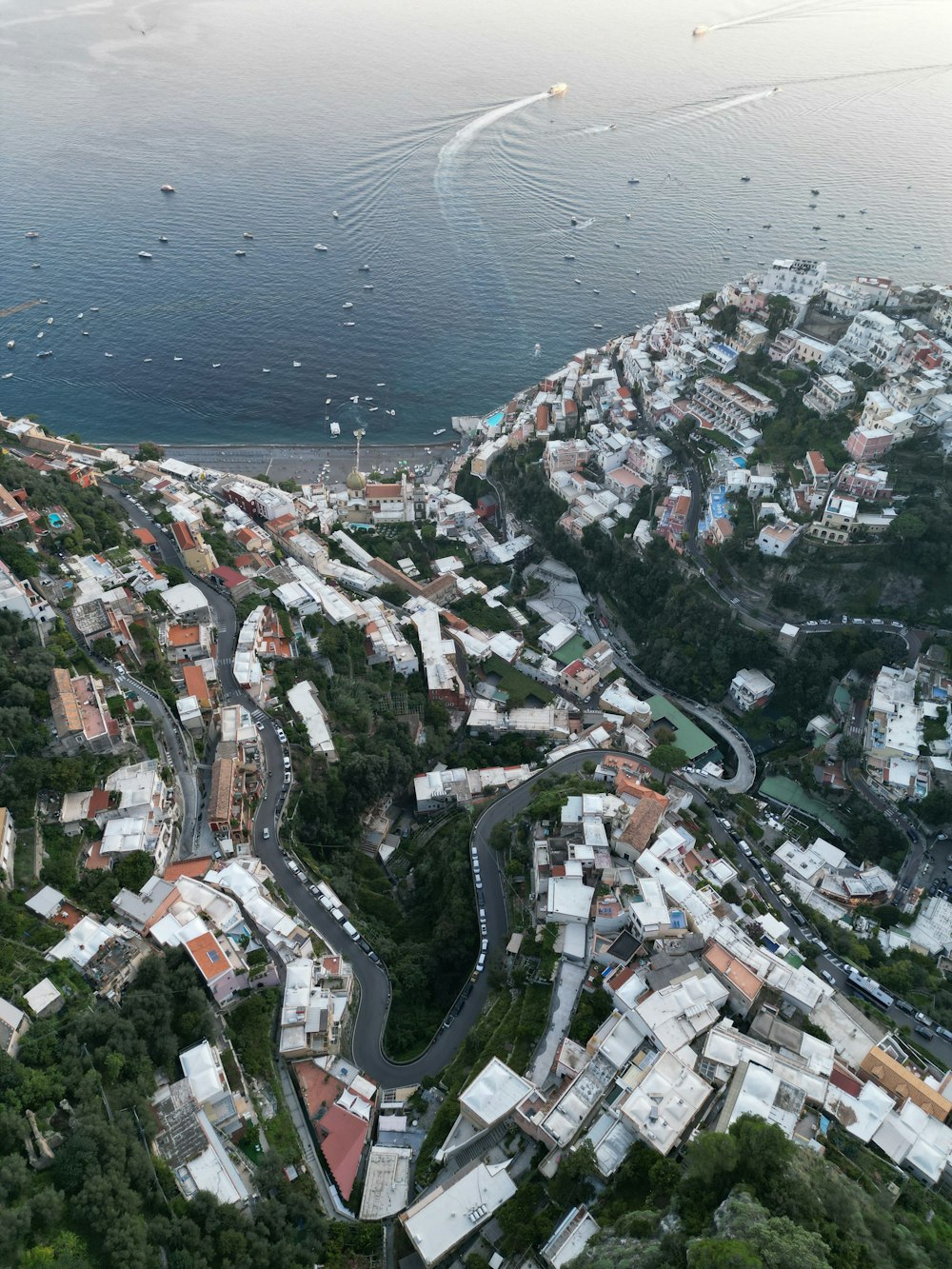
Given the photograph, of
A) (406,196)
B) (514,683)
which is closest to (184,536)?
(514,683)

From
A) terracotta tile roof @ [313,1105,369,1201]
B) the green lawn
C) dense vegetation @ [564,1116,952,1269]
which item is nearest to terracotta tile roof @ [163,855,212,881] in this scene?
terracotta tile roof @ [313,1105,369,1201]

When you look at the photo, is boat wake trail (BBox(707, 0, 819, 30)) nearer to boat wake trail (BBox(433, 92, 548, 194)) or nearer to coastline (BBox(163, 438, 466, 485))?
boat wake trail (BBox(433, 92, 548, 194))

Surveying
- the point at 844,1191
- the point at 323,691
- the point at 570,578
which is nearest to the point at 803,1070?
the point at 844,1191

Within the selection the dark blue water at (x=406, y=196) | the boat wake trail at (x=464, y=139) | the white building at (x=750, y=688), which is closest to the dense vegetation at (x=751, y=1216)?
the white building at (x=750, y=688)

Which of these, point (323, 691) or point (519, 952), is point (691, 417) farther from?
point (519, 952)

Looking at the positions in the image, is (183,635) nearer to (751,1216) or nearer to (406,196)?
(751,1216)
